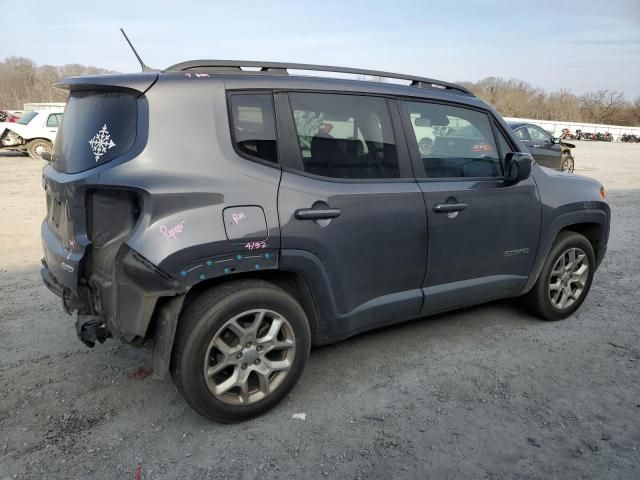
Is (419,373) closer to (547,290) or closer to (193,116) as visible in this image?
(547,290)

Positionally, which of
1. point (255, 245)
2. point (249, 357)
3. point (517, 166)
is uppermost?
point (517, 166)

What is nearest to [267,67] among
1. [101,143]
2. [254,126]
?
[254,126]

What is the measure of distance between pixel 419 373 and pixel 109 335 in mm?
1956

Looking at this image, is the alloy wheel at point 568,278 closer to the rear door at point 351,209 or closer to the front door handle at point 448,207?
the front door handle at point 448,207

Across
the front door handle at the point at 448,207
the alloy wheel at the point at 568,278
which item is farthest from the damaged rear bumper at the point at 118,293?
the alloy wheel at the point at 568,278

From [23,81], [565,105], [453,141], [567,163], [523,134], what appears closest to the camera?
[453,141]

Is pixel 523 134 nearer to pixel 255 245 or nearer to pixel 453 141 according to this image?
pixel 453 141

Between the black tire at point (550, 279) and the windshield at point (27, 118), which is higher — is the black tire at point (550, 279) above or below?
below

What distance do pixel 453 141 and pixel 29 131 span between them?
16.5 meters

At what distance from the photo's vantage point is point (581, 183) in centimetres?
426

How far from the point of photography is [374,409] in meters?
2.98

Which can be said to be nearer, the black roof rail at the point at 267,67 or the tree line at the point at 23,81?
the black roof rail at the point at 267,67

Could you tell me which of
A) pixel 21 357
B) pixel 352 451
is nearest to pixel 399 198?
pixel 352 451

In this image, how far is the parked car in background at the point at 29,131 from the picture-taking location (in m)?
16.2
